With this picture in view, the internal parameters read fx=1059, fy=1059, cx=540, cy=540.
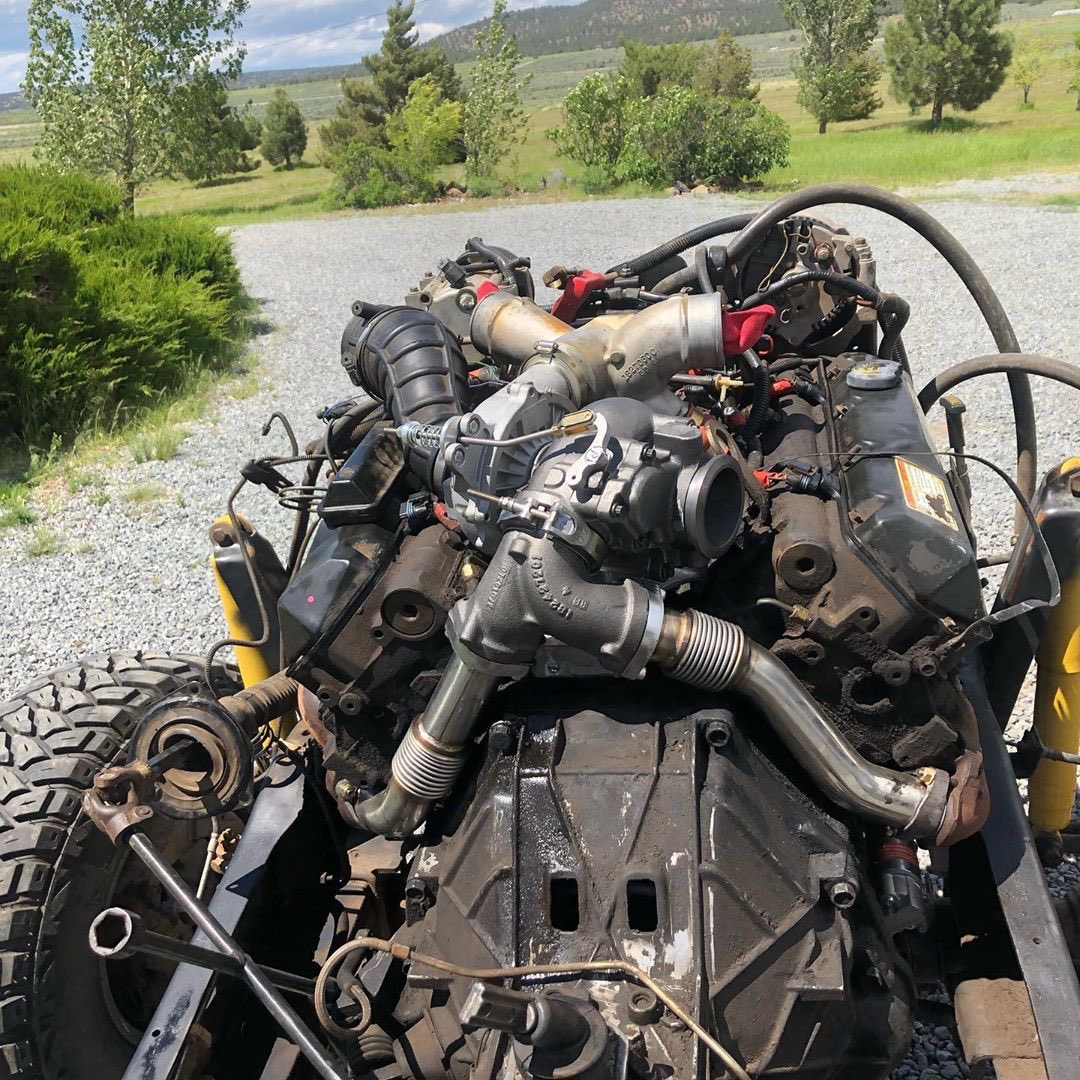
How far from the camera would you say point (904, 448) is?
2.58 m

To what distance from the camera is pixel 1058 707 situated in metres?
2.84

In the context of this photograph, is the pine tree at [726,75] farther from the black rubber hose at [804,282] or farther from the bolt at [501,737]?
the bolt at [501,737]

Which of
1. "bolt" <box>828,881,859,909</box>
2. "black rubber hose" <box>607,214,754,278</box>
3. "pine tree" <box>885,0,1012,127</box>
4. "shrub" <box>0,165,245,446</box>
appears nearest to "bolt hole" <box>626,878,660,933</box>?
"bolt" <box>828,881,859,909</box>

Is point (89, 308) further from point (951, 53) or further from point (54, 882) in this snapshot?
point (951, 53)

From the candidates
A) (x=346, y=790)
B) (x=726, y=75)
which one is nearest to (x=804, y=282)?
(x=346, y=790)

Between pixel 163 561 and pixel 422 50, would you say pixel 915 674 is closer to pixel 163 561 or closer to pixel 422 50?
pixel 163 561

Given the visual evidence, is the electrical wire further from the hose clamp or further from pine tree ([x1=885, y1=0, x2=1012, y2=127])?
pine tree ([x1=885, y1=0, x2=1012, y2=127])

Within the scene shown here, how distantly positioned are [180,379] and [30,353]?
1884 mm

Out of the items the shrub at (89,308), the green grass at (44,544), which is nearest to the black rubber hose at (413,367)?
the green grass at (44,544)

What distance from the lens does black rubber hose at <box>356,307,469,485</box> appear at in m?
2.55

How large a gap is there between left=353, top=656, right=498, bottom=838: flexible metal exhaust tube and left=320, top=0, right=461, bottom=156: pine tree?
135 feet

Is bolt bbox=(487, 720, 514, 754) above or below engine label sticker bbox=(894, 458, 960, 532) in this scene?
below

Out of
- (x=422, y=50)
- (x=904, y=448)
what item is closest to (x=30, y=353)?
(x=904, y=448)

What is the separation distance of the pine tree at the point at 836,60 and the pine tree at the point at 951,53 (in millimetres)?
2209
